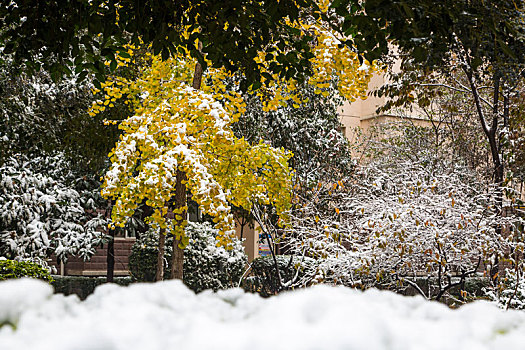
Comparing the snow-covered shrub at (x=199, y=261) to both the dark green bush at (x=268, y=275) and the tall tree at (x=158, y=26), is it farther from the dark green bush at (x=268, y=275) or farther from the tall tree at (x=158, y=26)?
the tall tree at (x=158, y=26)

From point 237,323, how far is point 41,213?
8.33 meters

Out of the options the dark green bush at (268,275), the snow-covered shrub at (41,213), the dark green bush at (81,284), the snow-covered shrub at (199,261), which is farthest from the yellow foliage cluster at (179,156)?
the dark green bush at (81,284)

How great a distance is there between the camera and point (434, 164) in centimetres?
1023

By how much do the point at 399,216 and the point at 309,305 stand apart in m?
4.61

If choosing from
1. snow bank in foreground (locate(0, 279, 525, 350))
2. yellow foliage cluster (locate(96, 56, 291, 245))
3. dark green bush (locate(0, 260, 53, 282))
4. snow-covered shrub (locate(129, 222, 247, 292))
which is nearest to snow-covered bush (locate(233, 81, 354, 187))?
snow-covered shrub (locate(129, 222, 247, 292))

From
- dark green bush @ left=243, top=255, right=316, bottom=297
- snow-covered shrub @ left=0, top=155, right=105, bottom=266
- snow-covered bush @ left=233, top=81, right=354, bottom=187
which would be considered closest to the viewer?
dark green bush @ left=243, top=255, right=316, bottom=297

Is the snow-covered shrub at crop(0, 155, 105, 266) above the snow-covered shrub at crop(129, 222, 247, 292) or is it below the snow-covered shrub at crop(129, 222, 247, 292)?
above

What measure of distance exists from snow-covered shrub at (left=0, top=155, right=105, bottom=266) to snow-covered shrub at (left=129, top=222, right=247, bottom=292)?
1414 mm

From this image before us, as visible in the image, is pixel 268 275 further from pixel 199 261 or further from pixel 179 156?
pixel 179 156

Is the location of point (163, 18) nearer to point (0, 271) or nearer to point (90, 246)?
point (0, 271)

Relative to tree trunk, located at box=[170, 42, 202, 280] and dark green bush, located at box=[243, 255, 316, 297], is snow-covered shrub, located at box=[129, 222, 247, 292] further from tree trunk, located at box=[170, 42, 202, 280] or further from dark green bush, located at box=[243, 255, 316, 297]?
tree trunk, located at box=[170, 42, 202, 280]

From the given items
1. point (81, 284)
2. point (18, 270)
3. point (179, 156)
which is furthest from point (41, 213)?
point (179, 156)

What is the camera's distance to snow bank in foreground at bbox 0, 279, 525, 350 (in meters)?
0.58

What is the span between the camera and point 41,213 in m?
8.27
